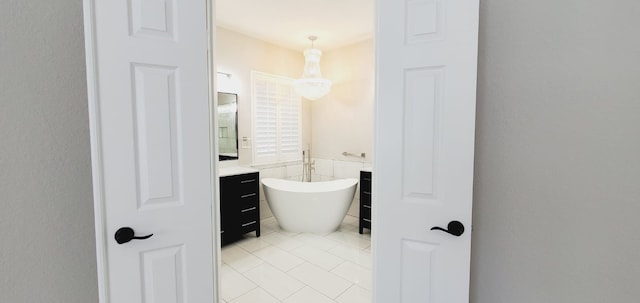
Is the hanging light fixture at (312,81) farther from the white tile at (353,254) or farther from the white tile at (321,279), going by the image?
the white tile at (321,279)

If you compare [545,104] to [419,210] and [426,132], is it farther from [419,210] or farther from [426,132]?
[419,210]

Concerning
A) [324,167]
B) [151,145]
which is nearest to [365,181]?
[324,167]

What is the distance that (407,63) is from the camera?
1.21 metres

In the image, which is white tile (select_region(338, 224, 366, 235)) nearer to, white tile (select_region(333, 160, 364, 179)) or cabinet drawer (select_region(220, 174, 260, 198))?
white tile (select_region(333, 160, 364, 179))

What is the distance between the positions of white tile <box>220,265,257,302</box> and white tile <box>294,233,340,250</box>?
0.95 m

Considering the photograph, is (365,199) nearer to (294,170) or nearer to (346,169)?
(346,169)

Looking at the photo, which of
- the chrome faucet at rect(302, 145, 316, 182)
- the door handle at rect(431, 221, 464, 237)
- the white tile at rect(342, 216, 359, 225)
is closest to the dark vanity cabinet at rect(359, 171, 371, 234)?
the white tile at rect(342, 216, 359, 225)

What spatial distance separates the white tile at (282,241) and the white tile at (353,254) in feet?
1.51

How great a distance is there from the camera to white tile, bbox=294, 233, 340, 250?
3.16 metres

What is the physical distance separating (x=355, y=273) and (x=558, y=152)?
6.44ft

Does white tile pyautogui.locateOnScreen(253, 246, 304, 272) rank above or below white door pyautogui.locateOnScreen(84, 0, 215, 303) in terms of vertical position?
below

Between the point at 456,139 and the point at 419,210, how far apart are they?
36 centimetres

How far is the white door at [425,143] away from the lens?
1138 millimetres

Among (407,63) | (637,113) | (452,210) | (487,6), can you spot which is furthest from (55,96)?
(637,113)
